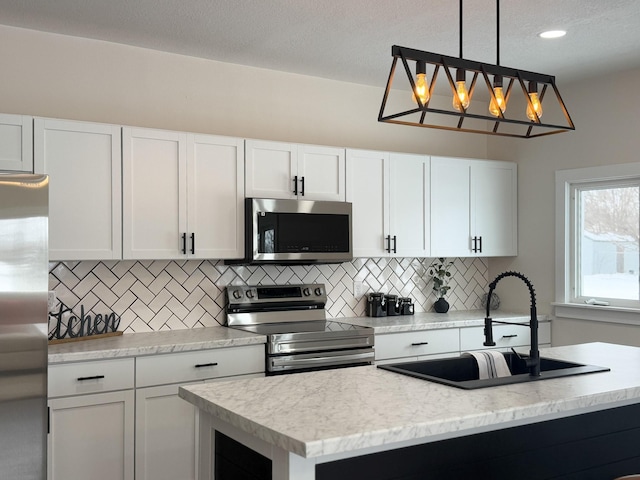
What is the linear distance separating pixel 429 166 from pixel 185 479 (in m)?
2.76

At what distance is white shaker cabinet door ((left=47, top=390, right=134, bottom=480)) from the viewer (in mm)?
3420

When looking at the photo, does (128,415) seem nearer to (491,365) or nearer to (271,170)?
(271,170)

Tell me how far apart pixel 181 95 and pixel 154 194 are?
79cm

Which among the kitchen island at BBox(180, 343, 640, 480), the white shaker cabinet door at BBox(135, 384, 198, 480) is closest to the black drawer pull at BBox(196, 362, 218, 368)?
the white shaker cabinet door at BBox(135, 384, 198, 480)

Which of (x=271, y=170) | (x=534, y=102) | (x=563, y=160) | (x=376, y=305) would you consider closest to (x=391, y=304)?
(x=376, y=305)

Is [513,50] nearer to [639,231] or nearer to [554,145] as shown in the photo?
[554,145]

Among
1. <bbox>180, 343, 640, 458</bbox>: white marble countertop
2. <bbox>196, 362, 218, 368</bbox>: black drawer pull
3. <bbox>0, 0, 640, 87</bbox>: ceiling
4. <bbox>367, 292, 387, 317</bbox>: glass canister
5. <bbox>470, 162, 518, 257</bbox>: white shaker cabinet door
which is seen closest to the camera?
<bbox>180, 343, 640, 458</bbox>: white marble countertop

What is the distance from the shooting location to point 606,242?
195 inches

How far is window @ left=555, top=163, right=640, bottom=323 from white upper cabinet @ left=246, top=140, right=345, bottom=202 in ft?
5.91

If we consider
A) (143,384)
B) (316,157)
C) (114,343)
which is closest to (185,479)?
(143,384)

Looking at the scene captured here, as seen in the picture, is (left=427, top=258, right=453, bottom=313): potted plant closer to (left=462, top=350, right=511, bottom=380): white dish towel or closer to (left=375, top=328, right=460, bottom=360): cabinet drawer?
(left=375, top=328, right=460, bottom=360): cabinet drawer

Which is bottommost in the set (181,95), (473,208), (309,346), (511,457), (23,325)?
(511,457)

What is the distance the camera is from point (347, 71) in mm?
4758

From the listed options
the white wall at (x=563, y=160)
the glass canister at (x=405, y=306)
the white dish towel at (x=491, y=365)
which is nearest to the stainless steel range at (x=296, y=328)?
the glass canister at (x=405, y=306)
